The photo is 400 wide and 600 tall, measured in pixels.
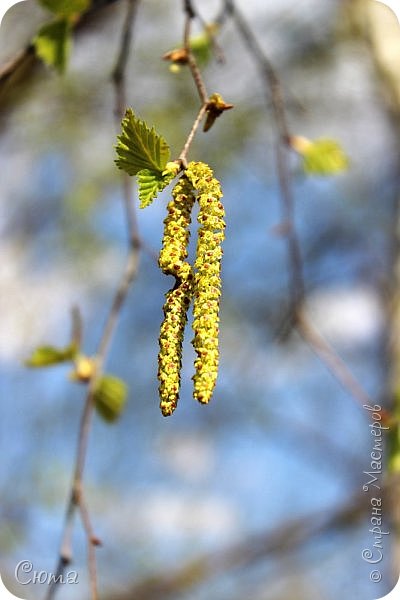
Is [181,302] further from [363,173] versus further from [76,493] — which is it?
[363,173]

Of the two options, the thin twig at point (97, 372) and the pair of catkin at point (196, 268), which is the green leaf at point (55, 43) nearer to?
the thin twig at point (97, 372)

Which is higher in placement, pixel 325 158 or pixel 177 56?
pixel 177 56

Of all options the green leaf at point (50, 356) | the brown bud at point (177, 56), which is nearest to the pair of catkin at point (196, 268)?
the brown bud at point (177, 56)

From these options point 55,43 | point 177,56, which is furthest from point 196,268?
point 55,43

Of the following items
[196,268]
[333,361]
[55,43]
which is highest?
[55,43]

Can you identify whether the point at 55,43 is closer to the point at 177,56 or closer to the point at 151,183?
the point at 177,56
